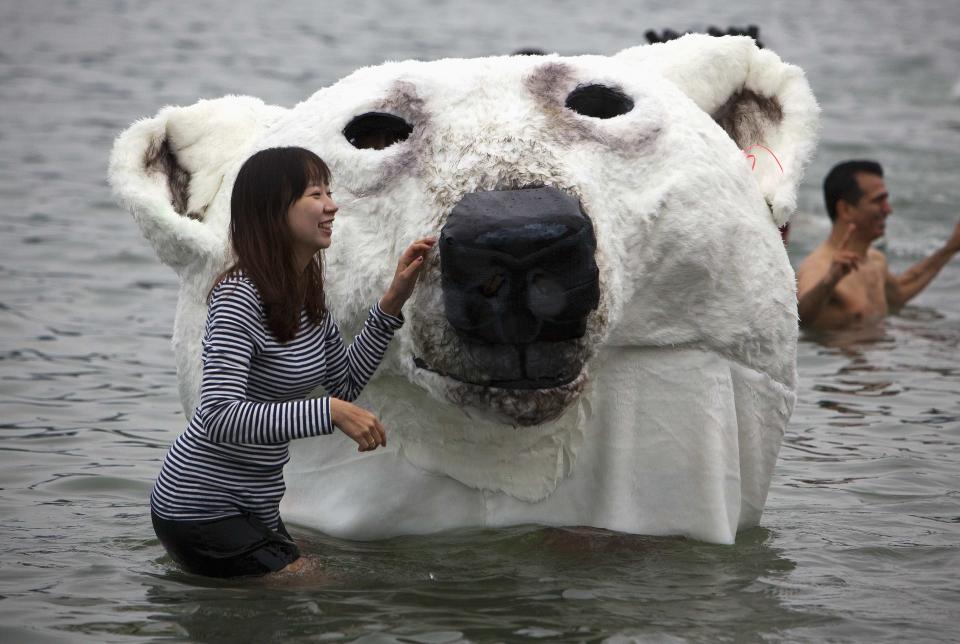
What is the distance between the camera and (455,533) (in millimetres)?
4395

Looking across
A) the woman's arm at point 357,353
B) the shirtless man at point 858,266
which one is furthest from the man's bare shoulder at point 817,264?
the woman's arm at point 357,353

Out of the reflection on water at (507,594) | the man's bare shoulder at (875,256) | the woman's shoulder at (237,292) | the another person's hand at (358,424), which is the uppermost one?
the man's bare shoulder at (875,256)

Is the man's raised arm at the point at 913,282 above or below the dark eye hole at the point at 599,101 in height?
below

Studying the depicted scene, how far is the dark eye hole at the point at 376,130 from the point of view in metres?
4.26

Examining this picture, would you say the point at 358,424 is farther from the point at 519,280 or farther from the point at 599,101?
the point at 599,101

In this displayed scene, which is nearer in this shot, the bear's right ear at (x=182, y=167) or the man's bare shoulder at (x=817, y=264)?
the bear's right ear at (x=182, y=167)

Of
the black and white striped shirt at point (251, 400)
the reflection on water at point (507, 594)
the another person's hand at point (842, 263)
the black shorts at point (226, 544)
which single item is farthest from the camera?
the another person's hand at point (842, 263)

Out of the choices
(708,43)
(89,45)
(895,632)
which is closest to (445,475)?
(895,632)

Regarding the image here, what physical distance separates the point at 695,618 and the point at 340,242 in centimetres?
138

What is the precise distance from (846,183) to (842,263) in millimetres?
1072

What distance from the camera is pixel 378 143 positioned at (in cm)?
433

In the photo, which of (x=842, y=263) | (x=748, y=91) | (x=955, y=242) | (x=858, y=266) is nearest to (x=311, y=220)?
(x=748, y=91)

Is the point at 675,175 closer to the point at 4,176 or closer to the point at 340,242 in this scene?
the point at 340,242

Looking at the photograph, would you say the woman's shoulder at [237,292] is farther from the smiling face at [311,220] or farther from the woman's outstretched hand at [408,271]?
the woman's outstretched hand at [408,271]
